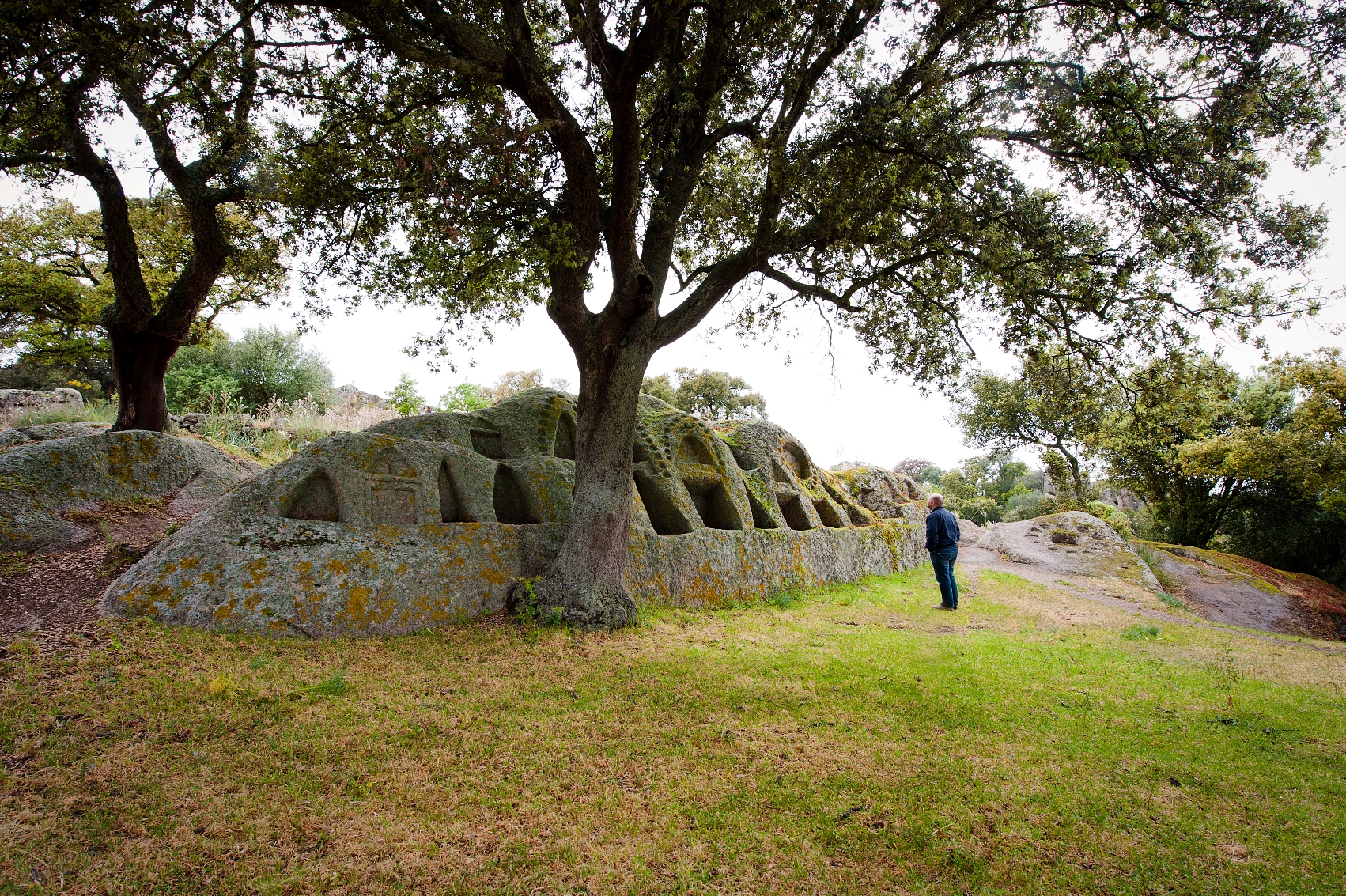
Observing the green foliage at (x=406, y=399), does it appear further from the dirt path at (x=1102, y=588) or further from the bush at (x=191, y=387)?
the dirt path at (x=1102, y=588)

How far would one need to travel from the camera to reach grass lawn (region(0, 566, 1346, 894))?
262cm

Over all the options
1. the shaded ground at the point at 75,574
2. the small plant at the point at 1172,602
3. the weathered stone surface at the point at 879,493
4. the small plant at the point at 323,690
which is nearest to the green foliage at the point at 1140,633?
the small plant at the point at 1172,602

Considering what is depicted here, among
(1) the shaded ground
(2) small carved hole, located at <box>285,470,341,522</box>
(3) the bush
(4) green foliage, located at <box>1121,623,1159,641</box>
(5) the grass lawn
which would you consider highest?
(3) the bush

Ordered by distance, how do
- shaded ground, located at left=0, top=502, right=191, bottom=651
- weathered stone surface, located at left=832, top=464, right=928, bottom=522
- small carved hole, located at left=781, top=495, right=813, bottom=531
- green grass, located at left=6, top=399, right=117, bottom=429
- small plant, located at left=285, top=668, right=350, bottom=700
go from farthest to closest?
weathered stone surface, located at left=832, top=464, right=928, bottom=522
green grass, located at left=6, top=399, right=117, bottom=429
small carved hole, located at left=781, top=495, right=813, bottom=531
shaded ground, located at left=0, top=502, right=191, bottom=651
small plant, located at left=285, top=668, right=350, bottom=700

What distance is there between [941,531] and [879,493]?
5910 millimetres

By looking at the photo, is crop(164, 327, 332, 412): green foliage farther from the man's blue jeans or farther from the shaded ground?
the man's blue jeans

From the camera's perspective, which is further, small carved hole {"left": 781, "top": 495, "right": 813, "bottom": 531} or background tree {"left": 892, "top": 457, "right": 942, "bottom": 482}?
background tree {"left": 892, "top": 457, "right": 942, "bottom": 482}

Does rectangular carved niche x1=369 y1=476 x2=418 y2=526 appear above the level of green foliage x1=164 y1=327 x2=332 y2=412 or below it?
below

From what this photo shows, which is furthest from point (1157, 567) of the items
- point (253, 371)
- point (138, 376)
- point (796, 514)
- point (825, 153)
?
Answer: point (253, 371)

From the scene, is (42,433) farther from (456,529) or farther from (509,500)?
(456,529)

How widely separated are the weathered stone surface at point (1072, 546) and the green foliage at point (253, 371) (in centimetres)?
2503

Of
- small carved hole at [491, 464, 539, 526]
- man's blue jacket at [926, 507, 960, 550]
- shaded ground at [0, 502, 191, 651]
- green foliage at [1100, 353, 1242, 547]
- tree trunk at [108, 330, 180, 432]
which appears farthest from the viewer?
green foliage at [1100, 353, 1242, 547]

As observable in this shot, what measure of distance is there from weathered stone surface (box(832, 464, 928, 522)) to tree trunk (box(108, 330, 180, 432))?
1500 centimetres

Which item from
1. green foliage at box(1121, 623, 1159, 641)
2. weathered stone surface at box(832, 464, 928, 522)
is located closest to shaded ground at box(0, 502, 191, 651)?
green foliage at box(1121, 623, 1159, 641)
